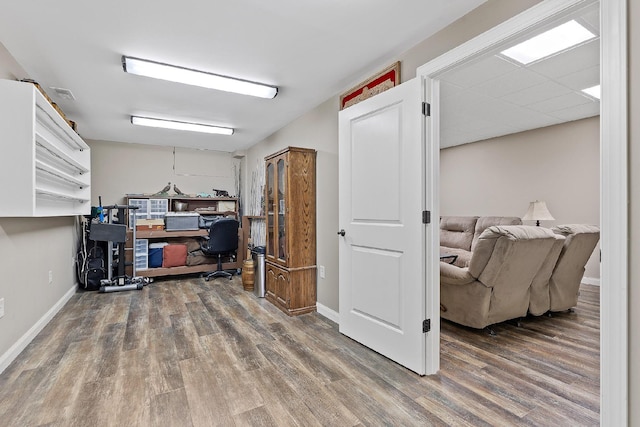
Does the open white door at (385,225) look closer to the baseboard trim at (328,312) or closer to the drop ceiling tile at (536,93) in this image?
the baseboard trim at (328,312)

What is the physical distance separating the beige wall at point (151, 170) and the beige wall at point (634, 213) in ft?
19.9

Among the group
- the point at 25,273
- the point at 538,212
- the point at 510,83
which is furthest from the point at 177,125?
the point at 538,212

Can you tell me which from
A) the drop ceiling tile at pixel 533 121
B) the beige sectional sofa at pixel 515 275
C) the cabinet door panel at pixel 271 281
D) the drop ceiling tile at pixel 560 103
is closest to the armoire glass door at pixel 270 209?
the cabinet door panel at pixel 271 281

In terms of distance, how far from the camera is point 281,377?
6.70 ft

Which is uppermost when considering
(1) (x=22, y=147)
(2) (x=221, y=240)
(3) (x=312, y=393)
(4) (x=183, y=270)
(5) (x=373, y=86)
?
(5) (x=373, y=86)

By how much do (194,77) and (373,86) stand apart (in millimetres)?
1537

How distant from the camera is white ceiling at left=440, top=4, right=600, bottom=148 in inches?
104

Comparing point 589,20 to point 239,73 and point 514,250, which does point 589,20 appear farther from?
point 239,73

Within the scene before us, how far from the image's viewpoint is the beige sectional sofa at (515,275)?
8.38ft

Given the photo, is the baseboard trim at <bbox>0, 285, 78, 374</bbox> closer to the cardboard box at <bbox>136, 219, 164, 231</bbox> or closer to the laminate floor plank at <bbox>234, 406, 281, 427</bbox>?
the cardboard box at <bbox>136, 219, 164, 231</bbox>

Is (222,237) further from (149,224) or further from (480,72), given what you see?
(480,72)

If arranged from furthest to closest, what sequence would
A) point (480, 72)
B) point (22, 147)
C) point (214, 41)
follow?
point (480, 72)
point (214, 41)
point (22, 147)

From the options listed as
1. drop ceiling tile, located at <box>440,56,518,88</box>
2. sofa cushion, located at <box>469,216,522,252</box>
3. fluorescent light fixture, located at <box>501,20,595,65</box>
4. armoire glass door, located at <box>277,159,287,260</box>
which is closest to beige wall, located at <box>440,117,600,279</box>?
sofa cushion, located at <box>469,216,522,252</box>

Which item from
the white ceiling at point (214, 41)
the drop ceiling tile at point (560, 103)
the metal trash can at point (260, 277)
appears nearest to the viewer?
the white ceiling at point (214, 41)
